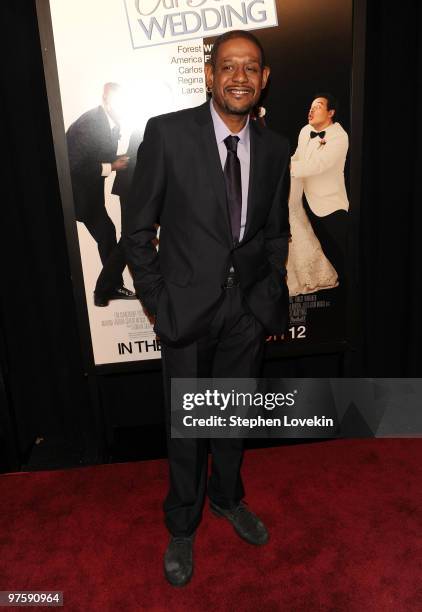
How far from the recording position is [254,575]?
1.94 metres

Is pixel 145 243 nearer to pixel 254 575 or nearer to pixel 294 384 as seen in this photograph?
pixel 254 575

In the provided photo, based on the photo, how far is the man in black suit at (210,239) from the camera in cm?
171

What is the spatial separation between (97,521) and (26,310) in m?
1.14

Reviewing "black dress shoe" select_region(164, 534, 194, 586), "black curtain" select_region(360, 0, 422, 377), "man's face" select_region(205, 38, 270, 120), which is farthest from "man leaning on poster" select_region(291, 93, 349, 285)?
"black dress shoe" select_region(164, 534, 194, 586)

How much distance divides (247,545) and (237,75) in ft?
5.80

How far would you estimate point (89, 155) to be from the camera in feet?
7.48

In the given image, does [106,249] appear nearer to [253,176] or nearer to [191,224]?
[191,224]

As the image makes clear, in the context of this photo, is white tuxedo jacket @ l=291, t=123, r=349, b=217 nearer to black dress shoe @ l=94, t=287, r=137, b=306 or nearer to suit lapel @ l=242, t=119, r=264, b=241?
suit lapel @ l=242, t=119, r=264, b=241

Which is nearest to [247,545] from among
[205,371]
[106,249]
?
[205,371]

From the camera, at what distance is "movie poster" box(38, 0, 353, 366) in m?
2.15

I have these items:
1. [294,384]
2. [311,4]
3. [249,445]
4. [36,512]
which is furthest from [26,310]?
[311,4]

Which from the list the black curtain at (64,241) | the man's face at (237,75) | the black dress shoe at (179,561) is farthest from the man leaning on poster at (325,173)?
the black dress shoe at (179,561)

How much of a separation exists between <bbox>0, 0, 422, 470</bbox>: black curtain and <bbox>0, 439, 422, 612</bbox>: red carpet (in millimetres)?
441

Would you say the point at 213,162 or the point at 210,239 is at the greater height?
the point at 213,162
